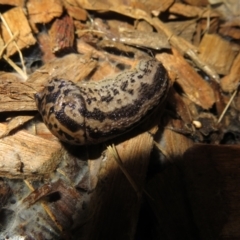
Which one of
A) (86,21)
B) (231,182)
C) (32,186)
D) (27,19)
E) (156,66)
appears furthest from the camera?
(86,21)

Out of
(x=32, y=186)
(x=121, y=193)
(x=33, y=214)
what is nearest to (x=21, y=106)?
(x=32, y=186)

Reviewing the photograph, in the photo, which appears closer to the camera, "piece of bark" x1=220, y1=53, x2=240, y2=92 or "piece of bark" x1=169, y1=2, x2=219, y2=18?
"piece of bark" x1=220, y1=53, x2=240, y2=92

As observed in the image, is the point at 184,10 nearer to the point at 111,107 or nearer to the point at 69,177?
the point at 111,107

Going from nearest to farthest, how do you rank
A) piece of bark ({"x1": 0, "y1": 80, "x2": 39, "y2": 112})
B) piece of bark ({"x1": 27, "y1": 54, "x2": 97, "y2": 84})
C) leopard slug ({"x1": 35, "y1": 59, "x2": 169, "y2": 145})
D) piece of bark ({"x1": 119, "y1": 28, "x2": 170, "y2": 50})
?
leopard slug ({"x1": 35, "y1": 59, "x2": 169, "y2": 145}) < piece of bark ({"x1": 0, "y1": 80, "x2": 39, "y2": 112}) < piece of bark ({"x1": 27, "y1": 54, "x2": 97, "y2": 84}) < piece of bark ({"x1": 119, "y1": 28, "x2": 170, "y2": 50})

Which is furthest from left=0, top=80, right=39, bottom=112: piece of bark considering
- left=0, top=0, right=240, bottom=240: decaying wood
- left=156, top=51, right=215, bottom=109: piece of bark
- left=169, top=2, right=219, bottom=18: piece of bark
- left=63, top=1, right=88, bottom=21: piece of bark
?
left=169, top=2, right=219, bottom=18: piece of bark

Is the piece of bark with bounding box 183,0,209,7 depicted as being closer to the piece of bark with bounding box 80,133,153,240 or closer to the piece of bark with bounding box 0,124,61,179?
the piece of bark with bounding box 80,133,153,240

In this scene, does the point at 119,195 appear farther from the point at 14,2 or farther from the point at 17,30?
the point at 14,2

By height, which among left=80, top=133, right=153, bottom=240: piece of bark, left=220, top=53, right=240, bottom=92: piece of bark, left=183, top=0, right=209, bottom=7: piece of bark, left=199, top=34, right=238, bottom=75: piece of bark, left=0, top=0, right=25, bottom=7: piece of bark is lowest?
left=80, top=133, right=153, bottom=240: piece of bark

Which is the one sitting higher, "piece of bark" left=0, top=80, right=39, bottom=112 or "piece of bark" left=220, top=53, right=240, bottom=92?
"piece of bark" left=220, top=53, right=240, bottom=92
